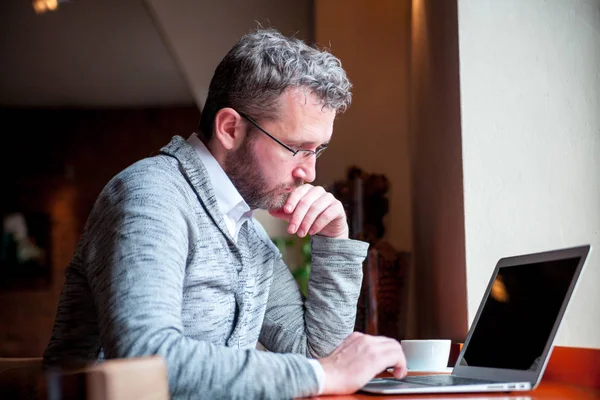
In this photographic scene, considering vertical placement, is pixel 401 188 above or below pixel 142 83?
below

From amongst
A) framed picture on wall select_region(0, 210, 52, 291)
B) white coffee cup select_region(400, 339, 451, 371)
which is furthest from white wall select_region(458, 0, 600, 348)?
framed picture on wall select_region(0, 210, 52, 291)

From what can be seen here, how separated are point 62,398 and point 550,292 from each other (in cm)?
85

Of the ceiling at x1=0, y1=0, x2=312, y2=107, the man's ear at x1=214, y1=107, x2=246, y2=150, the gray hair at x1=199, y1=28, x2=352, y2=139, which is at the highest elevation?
the ceiling at x1=0, y1=0, x2=312, y2=107

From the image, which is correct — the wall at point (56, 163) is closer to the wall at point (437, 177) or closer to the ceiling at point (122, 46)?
the ceiling at point (122, 46)

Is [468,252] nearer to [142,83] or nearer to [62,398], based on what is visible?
[62,398]

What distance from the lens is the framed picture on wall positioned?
188 inches

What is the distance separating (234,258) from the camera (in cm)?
151

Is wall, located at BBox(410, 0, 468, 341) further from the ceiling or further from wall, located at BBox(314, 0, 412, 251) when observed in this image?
Answer: the ceiling

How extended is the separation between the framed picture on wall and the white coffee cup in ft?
12.1

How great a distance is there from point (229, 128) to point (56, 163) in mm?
3411

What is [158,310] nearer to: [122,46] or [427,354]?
[427,354]

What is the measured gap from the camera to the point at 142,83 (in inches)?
184

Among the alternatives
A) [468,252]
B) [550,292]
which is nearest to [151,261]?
[550,292]

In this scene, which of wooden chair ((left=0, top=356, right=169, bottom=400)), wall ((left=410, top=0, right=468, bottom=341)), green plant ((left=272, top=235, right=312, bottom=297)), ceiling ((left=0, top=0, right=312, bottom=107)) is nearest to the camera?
wooden chair ((left=0, top=356, right=169, bottom=400))
